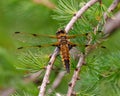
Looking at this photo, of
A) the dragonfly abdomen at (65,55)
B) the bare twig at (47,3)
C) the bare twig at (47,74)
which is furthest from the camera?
the bare twig at (47,3)

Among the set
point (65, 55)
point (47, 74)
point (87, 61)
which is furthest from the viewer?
point (87, 61)

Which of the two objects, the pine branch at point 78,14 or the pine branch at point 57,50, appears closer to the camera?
the pine branch at point 57,50

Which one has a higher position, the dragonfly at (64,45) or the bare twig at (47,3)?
the dragonfly at (64,45)

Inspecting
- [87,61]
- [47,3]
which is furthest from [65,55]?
[47,3]

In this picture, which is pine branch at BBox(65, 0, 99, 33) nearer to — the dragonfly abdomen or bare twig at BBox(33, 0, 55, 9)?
the dragonfly abdomen

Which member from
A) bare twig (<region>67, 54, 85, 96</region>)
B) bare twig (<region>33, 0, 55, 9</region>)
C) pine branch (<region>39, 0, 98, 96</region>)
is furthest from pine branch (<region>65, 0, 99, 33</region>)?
bare twig (<region>33, 0, 55, 9</region>)

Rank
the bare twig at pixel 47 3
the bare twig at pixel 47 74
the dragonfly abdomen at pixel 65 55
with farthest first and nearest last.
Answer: the bare twig at pixel 47 3 → the dragonfly abdomen at pixel 65 55 → the bare twig at pixel 47 74

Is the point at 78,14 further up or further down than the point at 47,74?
further up

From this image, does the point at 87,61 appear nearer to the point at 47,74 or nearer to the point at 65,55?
the point at 65,55

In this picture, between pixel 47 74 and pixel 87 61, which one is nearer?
pixel 47 74

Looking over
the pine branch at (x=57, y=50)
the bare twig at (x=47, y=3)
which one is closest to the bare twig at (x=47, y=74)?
the pine branch at (x=57, y=50)

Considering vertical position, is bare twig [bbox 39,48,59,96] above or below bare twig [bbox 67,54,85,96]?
above

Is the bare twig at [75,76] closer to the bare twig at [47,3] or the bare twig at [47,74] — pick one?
the bare twig at [47,74]
